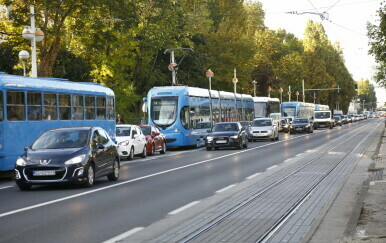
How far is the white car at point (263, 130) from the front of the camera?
45.4 meters

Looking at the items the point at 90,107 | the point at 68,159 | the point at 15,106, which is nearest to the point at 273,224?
the point at 68,159

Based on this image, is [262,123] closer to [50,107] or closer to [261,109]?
[261,109]

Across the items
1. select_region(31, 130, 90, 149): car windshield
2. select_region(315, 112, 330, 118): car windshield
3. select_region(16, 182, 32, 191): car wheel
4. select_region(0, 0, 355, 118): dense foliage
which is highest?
select_region(0, 0, 355, 118): dense foliage

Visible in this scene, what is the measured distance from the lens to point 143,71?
56594 millimetres

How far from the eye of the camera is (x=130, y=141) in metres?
28.6

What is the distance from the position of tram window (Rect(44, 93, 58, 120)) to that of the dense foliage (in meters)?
9.17

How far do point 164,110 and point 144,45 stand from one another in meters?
13.0

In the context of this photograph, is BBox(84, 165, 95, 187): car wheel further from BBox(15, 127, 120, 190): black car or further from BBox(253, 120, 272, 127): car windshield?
BBox(253, 120, 272, 127): car windshield

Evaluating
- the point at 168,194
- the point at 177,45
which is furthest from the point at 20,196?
the point at 177,45

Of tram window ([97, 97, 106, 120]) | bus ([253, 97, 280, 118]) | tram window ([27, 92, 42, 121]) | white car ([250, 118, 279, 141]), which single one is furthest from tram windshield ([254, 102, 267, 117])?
tram window ([27, 92, 42, 121])

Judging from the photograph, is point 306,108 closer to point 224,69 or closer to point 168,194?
point 224,69

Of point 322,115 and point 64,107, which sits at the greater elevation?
point 64,107

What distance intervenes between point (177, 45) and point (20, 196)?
37.7m

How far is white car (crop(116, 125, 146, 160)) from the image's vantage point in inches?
1117
